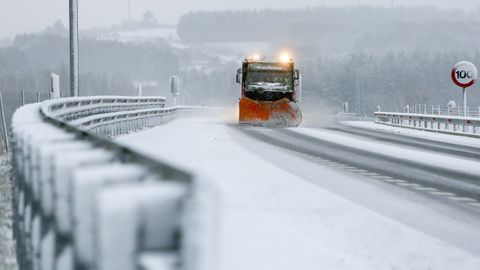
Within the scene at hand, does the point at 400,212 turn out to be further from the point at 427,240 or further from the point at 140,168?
the point at 140,168

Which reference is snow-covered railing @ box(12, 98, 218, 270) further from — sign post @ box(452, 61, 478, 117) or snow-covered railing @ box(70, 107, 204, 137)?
sign post @ box(452, 61, 478, 117)

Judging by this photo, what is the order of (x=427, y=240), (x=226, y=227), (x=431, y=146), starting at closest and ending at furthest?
(x=427, y=240) → (x=226, y=227) → (x=431, y=146)

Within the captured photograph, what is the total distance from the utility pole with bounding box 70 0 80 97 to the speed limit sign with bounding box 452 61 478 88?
14.8 m

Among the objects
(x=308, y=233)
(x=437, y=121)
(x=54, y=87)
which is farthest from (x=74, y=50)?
(x=308, y=233)

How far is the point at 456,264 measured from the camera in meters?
6.38

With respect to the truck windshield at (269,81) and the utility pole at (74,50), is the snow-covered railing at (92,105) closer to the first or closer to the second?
the utility pole at (74,50)

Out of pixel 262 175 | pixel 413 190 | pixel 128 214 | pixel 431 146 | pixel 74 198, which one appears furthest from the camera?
pixel 431 146

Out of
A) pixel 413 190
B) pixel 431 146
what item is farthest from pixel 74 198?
pixel 431 146

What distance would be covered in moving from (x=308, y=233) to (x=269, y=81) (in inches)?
995

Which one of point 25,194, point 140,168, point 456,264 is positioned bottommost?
point 456,264

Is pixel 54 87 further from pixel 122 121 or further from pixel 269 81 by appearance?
pixel 269 81

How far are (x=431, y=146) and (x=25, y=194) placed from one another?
704 inches

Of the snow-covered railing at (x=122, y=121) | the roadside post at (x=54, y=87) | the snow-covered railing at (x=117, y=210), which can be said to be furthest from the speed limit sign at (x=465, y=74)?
the snow-covered railing at (x=117, y=210)

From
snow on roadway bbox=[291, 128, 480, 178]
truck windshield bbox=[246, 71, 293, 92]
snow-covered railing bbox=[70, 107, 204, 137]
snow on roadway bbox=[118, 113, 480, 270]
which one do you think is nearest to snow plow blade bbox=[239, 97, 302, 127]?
truck windshield bbox=[246, 71, 293, 92]
